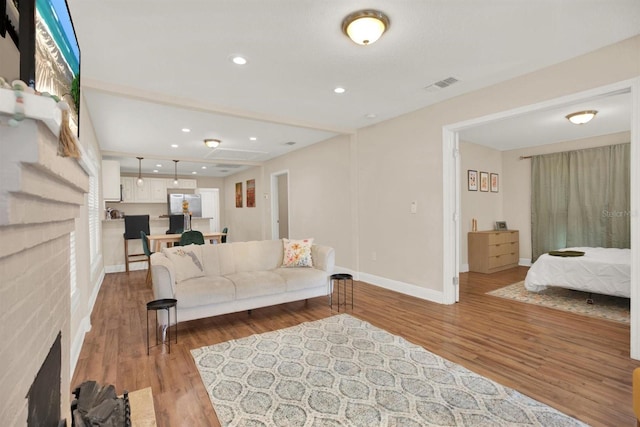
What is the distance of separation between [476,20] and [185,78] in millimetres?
2563

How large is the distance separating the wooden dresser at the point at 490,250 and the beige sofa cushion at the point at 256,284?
4024 millimetres

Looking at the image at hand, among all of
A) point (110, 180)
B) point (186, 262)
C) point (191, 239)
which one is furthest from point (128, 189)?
point (186, 262)

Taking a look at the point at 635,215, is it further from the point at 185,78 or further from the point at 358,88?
the point at 185,78

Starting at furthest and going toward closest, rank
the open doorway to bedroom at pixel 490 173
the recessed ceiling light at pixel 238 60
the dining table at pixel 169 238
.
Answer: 1. the dining table at pixel 169 238
2. the open doorway to bedroom at pixel 490 173
3. the recessed ceiling light at pixel 238 60

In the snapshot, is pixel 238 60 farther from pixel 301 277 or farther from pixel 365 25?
pixel 301 277

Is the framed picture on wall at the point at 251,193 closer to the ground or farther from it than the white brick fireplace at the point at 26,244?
farther from it

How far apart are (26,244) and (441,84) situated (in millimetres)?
3520

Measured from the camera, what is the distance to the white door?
35.5ft

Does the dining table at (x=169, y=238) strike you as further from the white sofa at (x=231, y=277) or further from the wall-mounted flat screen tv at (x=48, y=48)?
the wall-mounted flat screen tv at (x=48, y=48)

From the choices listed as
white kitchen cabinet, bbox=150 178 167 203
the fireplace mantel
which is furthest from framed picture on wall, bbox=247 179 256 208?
the fireplace mantel

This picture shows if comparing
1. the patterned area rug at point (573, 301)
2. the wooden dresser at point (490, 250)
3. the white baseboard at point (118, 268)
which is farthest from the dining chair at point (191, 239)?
the wooden dresser at point (490, 250)

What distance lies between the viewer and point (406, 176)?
4.34m

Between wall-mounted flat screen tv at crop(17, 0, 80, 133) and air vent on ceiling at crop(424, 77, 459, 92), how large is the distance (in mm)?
3032

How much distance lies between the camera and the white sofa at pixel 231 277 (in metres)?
2.98
